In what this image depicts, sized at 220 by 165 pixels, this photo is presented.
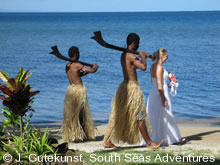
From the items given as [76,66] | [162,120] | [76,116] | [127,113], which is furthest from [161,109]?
[76,66]

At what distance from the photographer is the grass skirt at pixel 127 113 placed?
7.20 meters

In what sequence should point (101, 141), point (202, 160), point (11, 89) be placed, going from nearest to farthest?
point (11, 89), point (202, 160), point (101, 141)

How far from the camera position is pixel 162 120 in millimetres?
7824

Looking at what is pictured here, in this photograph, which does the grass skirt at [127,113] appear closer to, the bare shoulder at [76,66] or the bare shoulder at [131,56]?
the bare shoulder at [131,56]

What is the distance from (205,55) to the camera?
3048cm

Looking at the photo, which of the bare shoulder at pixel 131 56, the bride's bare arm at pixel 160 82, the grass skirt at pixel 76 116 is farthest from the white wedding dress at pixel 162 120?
the grass skirt at pixel 76 116

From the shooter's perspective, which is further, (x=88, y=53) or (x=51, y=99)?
(x=88, y=53)

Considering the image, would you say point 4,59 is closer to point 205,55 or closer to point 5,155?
point 205,55

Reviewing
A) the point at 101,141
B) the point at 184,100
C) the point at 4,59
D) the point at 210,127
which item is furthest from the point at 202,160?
the point at 4,59

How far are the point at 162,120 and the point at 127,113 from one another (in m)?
0.82

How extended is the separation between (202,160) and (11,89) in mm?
2565

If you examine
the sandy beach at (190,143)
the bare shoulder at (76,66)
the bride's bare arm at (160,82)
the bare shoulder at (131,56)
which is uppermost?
the bare shoulder at (131,56)

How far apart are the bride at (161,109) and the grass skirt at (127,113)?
0.49 m

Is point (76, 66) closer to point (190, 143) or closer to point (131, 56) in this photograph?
point (131, 56)
